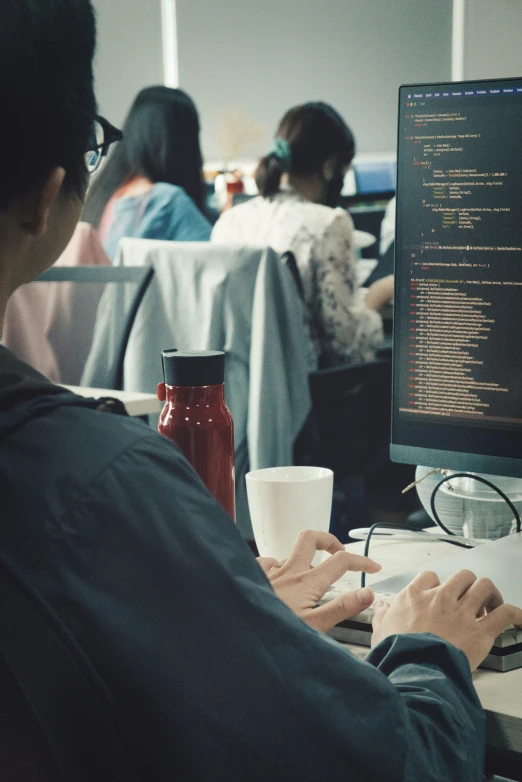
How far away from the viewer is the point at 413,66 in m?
4.66

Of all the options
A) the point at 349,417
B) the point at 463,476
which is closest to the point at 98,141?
the point at 463,476

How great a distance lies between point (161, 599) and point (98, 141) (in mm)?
265

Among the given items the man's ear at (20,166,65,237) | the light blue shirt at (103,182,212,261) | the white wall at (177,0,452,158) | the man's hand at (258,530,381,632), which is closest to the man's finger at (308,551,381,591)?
the man's hand at (258,530,381,632)

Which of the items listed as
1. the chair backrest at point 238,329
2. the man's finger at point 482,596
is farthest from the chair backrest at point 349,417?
the man's finger at point 482,596

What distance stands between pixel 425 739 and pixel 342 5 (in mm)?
4745

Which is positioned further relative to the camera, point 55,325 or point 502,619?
point 55,325

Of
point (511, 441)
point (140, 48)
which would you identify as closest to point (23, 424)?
point (511, 441)

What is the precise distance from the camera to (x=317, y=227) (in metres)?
2.54

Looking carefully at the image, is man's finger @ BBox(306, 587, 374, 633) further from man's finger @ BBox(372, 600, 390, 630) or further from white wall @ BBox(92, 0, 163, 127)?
white wall @ BBox(92, 0, 163, 127)

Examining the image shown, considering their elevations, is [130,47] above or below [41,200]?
above

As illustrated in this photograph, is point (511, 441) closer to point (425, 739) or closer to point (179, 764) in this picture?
point (425, 739)

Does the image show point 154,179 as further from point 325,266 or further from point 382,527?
point 382,527

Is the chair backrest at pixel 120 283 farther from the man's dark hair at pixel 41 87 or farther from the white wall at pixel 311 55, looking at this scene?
the white wall at pixel 311 55

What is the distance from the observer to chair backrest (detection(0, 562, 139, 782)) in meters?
0.44
